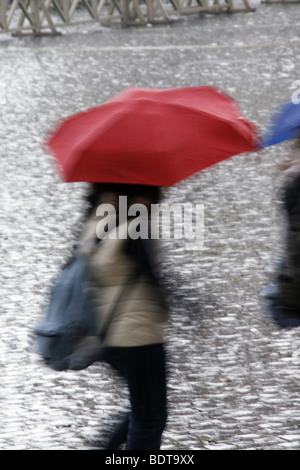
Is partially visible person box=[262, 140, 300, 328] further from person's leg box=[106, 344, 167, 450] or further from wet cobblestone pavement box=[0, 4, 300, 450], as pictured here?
person's leg box=[106, 344, 167, 450]

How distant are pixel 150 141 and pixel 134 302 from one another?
512mm

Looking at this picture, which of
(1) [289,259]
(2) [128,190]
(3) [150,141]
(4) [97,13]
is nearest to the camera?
(3) [150,141]

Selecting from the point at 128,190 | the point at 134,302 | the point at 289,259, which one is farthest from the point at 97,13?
the point at 134,302

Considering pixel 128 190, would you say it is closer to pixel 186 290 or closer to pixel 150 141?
pixel 150 141

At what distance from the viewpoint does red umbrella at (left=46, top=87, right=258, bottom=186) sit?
2.96 meters

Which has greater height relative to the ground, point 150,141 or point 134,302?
point 150,141

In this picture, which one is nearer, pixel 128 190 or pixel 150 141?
pixel 150 141

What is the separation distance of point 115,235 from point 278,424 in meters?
1.45

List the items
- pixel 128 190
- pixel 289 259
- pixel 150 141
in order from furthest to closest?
1. pixel 289 259
2. pixel 128 190
3. pixel 150 141

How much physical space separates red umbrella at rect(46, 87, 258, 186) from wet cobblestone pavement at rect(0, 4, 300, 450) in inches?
16.2

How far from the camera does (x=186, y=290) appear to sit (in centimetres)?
313

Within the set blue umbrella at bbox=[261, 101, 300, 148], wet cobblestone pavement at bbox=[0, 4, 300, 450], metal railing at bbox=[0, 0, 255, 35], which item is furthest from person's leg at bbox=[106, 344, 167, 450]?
metal railing at bbox=[0, 0, 255, 35]
